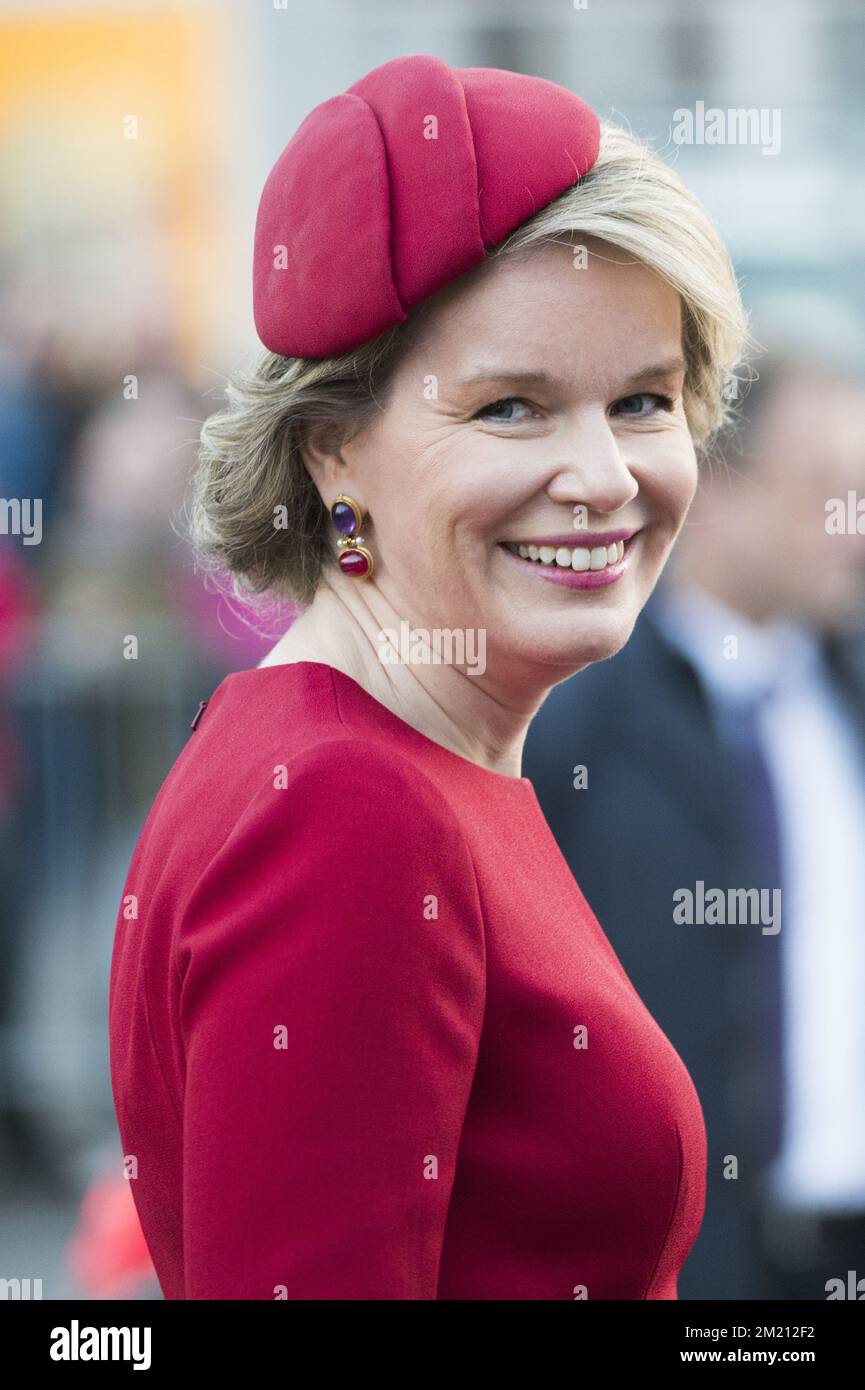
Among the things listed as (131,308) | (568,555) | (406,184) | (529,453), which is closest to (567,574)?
(568,555)

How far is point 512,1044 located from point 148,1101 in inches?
16.3

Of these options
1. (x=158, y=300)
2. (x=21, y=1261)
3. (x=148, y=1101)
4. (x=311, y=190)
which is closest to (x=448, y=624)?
(x=311, y=190)

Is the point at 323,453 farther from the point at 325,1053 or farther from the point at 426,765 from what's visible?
the point at 325,1053

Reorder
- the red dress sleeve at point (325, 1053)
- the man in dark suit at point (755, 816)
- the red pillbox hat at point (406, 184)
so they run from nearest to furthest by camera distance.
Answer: the red dress sleeve at point (325, 1053)
the red pillbox hat at point (406, 184)
the man in dark suit at point (755, 816)

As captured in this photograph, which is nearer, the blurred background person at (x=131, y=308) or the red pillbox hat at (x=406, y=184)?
the red pillbox hat at (x=406, y=184)

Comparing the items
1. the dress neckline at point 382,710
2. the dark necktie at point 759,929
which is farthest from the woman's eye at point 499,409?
the dark necktie at point 759,929

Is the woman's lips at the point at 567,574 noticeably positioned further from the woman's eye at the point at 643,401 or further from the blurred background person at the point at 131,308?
the blurred background person at the point at 131,308

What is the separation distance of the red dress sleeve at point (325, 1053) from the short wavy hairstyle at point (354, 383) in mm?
465

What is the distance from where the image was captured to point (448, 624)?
6.31ft

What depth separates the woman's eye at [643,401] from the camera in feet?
6.23

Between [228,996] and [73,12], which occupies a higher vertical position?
[73,12]

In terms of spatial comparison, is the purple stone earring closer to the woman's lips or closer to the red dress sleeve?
the woman's lips

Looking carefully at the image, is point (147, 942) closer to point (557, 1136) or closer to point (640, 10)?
point (557, 1136)

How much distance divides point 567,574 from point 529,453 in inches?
5.4
